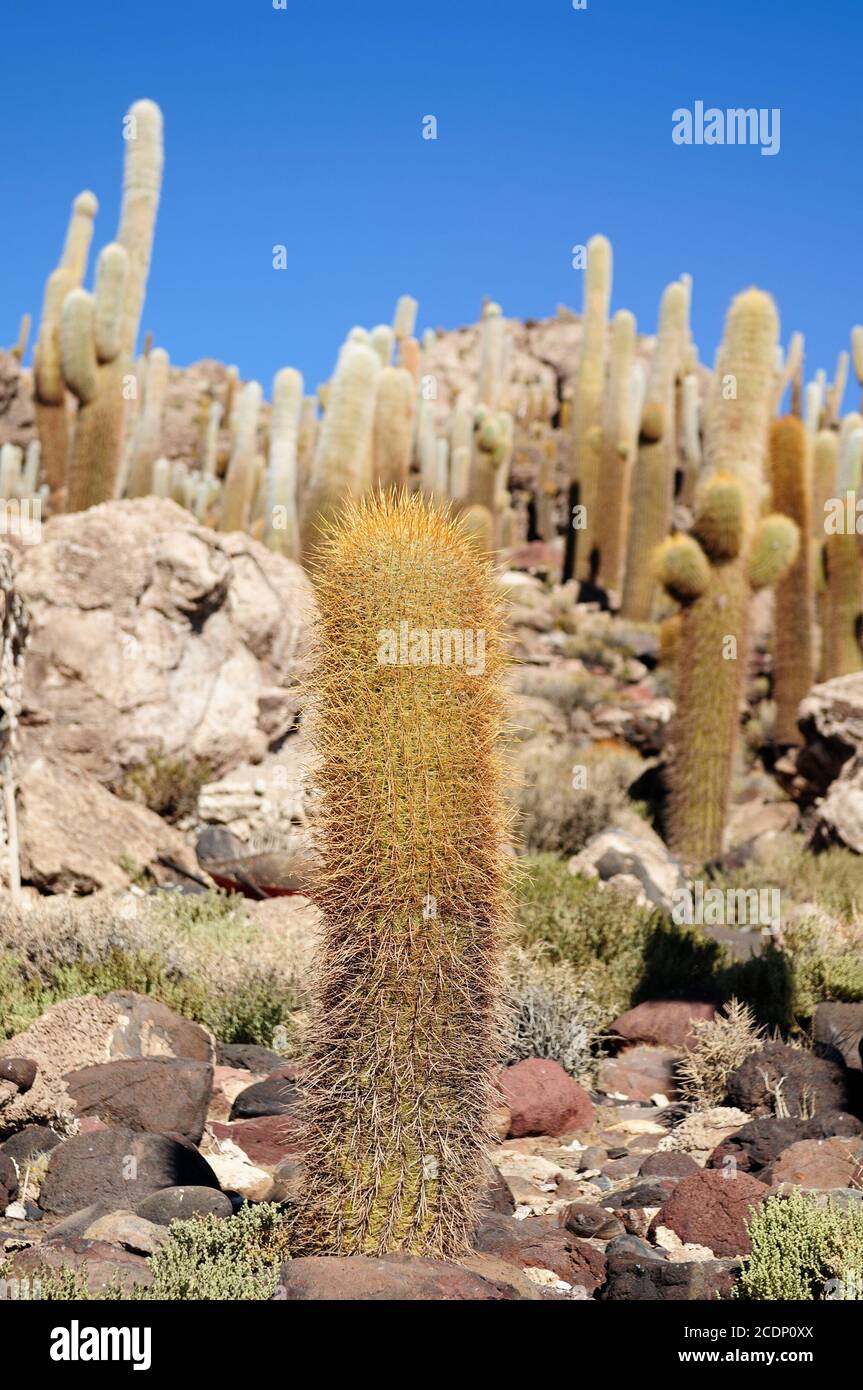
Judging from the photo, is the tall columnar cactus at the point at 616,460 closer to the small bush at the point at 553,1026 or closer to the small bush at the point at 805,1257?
the small bush at the point at 553,1026

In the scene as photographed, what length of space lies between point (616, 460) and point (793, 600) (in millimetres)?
7932

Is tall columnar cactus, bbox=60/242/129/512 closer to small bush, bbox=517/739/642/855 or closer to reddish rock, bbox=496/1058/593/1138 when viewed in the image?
small bush, bbox=517/739/642/855

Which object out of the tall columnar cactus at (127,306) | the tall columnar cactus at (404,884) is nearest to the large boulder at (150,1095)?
the tall columnar cactus at (404,884)

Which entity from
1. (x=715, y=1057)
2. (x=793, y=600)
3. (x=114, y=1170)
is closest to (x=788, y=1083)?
(x=715, y=1057)

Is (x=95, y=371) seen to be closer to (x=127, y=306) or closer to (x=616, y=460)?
(x=127, y=306)

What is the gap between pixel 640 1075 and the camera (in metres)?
6.17

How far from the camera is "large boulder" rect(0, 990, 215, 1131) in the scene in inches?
202

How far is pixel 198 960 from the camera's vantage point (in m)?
6.46

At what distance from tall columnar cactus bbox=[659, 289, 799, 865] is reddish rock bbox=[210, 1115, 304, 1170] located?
269 inches

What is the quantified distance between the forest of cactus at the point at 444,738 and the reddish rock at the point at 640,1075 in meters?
0.03

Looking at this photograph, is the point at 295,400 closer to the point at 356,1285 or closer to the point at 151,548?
the point at 151,548

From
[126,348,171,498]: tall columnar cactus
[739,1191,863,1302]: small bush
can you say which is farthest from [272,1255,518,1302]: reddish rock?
[126,348,171,498]: tall columnar cactus

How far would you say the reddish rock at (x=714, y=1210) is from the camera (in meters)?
4.04
